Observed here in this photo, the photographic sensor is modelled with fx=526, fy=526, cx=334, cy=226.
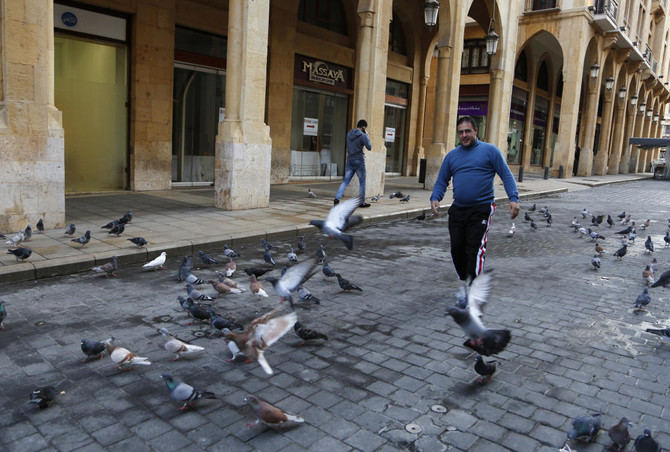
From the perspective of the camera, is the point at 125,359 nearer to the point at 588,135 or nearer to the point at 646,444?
the point at 646,444

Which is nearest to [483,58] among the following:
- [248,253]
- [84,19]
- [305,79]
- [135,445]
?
[305,79]

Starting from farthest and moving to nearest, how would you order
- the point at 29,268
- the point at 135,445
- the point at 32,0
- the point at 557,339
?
the point at 32,0, the point at 29,268, the point at 557,339, the point at 135,445

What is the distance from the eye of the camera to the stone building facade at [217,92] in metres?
8.63

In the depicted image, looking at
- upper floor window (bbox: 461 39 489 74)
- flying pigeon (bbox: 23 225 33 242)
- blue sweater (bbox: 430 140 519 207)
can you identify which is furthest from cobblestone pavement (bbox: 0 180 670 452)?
upper floor window (bbox: 461 39 489 74)

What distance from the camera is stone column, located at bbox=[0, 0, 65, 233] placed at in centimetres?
827

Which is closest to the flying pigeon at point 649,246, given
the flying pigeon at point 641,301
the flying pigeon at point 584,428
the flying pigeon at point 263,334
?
the flying pigeon at point 641,301

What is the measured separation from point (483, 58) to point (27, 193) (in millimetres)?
30006

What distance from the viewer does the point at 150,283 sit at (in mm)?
6684

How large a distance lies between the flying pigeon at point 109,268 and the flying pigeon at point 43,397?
3399mm

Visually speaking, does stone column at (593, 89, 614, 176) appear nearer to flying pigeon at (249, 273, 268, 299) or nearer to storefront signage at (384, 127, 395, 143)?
storefront signage at (384, 127, 395, 143)

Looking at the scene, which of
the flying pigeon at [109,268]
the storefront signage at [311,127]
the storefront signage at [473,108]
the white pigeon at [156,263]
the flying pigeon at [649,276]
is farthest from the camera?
the storefront signage at [473,108]

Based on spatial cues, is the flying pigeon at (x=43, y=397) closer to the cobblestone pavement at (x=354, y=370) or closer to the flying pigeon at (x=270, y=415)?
the cobblestone pavement at (x=354, y=370)

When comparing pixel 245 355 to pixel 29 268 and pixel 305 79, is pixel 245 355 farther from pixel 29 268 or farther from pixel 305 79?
pixel 305 79

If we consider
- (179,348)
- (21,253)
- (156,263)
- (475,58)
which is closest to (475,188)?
(179,348)
